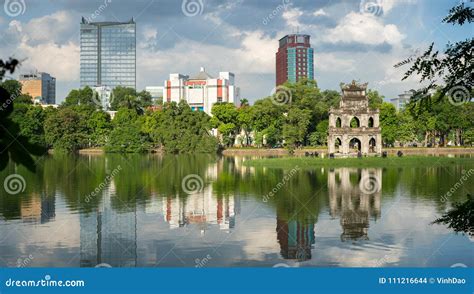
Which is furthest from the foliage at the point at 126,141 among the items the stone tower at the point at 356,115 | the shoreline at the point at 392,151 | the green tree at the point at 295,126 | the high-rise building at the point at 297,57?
the high-rise building at the point at 297,57

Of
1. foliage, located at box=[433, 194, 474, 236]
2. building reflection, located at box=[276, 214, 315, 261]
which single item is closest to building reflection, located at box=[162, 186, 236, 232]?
building reflection, located at box=[276, 214, 315, 261]

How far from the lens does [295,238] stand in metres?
12.7

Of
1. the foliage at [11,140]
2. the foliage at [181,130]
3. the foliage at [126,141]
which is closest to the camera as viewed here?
the foliage at [11,140]

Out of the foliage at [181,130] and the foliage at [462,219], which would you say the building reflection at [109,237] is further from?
the foliage at [181,130]

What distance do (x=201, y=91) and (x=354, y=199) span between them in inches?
2938

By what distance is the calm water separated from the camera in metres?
11.0

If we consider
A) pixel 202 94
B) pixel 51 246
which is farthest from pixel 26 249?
pixel 202 94

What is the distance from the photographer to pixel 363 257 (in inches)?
428

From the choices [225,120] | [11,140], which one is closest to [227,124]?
[225,120]

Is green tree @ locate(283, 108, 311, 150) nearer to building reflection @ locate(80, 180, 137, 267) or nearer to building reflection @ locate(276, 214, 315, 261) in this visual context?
building reflection @ locate(80, 180, 137, 267)

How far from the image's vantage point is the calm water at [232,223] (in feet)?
36.1

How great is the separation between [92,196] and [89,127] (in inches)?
1862

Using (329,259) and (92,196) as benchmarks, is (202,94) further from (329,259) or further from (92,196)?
(329,259)

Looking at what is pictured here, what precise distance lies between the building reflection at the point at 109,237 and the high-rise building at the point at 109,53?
116 m
